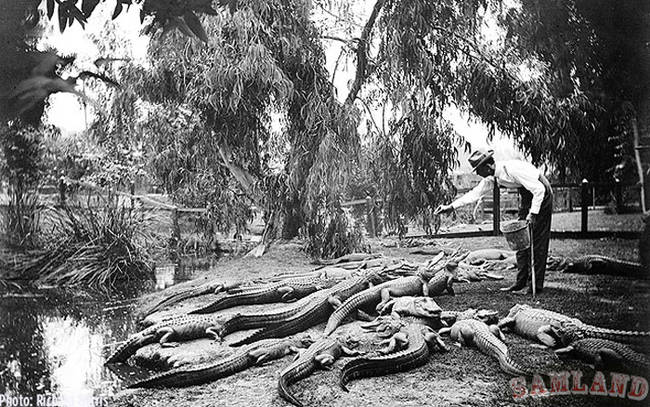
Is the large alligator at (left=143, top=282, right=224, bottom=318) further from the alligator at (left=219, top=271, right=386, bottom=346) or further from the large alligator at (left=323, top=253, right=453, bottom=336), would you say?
the large alligator at (left=323, top=253, right=453, bottom=336)

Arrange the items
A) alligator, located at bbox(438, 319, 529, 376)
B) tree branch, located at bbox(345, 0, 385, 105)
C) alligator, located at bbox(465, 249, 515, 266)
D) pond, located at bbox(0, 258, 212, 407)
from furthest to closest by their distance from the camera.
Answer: tree branch, located at bbox(345, 0, 385, 105) → alligator, located at bbox(465, 249, 515, 266) → pond, located at bbox(0, 258, 212, 407) → alligator, located at bbox(438, 319, 529, 376)

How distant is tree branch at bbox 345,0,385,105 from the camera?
2762mm

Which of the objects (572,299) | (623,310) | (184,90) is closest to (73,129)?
(184,90)

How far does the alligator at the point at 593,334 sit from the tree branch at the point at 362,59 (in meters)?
1.49

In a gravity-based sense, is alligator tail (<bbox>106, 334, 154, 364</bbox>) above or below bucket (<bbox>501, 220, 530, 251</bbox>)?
below

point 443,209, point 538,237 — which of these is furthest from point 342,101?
point 538,237

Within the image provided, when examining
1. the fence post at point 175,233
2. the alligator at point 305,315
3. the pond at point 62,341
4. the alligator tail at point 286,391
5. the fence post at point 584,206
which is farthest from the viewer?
the fence post at point 175,233

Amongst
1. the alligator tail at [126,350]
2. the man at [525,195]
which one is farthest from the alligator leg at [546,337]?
the alligator tail at [126,350]

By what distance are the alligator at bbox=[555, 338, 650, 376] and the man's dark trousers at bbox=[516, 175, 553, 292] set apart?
391 millimetres

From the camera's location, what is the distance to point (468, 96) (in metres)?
2.70

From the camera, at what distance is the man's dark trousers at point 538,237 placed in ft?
7.70

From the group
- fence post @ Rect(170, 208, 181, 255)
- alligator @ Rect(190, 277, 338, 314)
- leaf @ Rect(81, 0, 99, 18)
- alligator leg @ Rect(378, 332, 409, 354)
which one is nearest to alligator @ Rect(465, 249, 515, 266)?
alligator leg @ Rect(378, 332, 409, 354)

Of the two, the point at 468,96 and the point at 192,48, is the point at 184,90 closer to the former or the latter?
the point at 192,48

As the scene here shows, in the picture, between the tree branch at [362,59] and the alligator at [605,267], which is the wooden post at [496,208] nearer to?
the alligator at [605,267]
